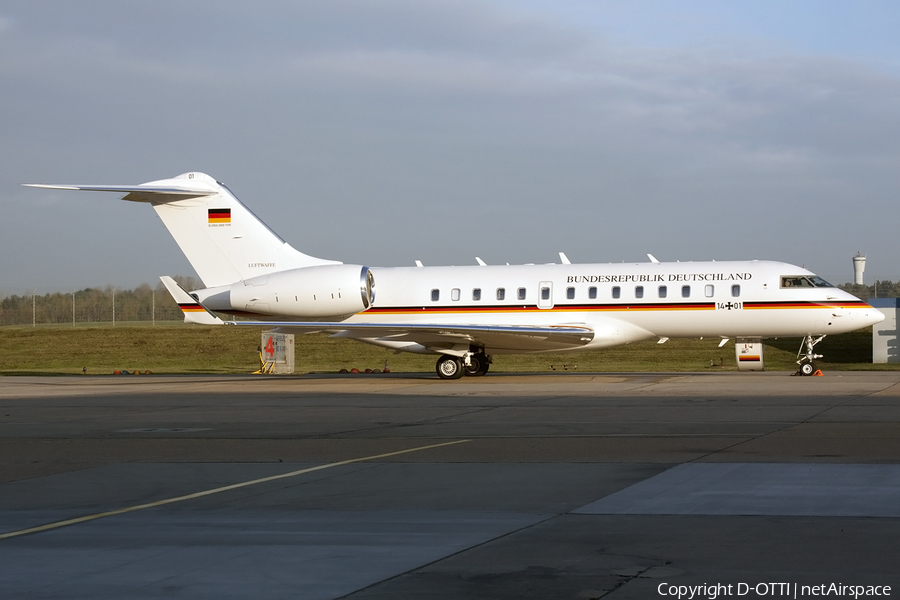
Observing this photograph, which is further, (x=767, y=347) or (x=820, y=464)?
(x=767, y=347)

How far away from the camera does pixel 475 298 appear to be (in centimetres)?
2922

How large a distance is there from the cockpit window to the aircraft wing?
564cm

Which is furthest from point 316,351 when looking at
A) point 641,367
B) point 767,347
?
point 767,347

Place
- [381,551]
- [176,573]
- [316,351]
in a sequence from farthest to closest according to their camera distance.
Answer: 1. [316,351]
2. [381,551]
3. [176,573]

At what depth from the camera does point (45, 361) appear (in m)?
50.7

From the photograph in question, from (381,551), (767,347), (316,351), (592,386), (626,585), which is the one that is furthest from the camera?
(316,351)

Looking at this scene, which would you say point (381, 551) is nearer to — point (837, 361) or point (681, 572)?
point (681, 572)

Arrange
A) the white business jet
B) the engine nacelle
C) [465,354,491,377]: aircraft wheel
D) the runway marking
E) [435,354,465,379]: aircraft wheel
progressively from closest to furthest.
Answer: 1. the runway marking
2. the white business jet
3. the engine nacelle
4. [435,354,465,379]: aircraft wheel
5. [465,354,491,377]: aircraft wheel

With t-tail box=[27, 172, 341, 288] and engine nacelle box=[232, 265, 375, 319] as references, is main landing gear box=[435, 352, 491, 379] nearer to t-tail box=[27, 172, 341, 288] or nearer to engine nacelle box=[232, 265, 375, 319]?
engine nacelle box=[232, 265, 375, 319]

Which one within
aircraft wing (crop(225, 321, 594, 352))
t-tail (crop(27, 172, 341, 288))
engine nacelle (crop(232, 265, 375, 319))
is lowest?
aircraft wing (crop(225, 321, 594, 352))

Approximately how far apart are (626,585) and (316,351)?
45.2 metres

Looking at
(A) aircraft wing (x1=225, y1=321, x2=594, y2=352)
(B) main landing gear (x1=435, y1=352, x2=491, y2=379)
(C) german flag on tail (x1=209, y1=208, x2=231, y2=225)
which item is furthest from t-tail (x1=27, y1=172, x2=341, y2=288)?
(B) main landing gear (x1=435, y1=352, x2=491, y2=379)
